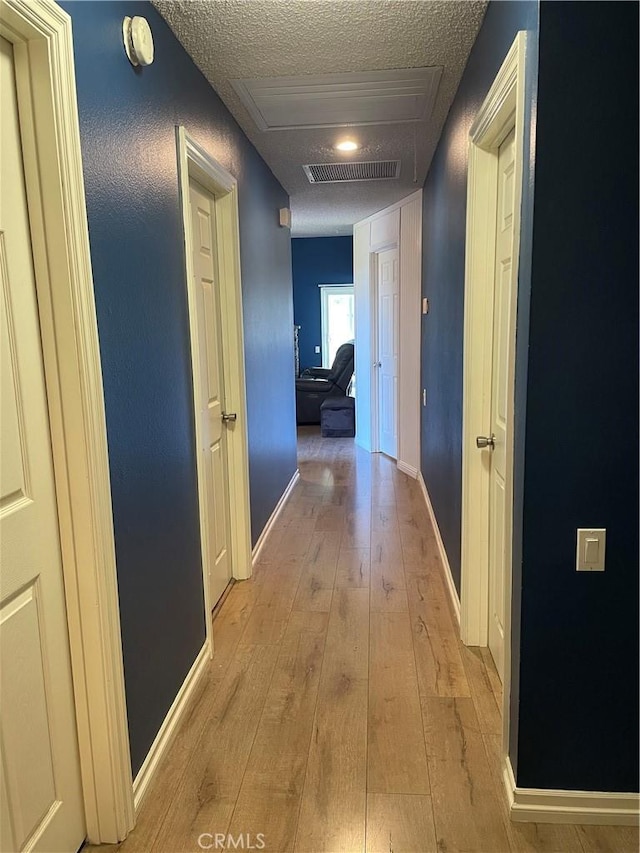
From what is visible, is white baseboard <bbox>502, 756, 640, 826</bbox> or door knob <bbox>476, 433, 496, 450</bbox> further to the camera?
door knob <bbox>476, 433, 496, 450</bbox>

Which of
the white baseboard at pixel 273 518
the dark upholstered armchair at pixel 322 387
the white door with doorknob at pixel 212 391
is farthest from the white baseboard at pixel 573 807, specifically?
the dark upholstered armchair at pixel 322 387

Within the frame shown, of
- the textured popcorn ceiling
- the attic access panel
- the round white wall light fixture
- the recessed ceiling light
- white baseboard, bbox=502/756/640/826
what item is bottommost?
white baseboard, bbox=502/756/640/826

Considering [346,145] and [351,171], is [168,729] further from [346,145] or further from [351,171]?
[351,171]

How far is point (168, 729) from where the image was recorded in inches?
76.6

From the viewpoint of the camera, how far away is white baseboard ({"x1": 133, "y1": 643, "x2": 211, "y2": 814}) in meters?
1.72

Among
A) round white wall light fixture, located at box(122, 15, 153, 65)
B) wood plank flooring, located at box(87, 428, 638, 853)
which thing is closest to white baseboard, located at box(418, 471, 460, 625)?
wood plank flooring, located at box(87, 428, 638, 853)

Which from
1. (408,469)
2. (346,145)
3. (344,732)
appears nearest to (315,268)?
(408,469)

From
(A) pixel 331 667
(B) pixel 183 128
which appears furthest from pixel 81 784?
(B) pixel 183 128

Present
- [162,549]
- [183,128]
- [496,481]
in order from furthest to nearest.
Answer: [496,481], [183,128], [162,549]

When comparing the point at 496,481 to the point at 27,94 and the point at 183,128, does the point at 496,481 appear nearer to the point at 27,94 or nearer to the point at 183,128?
the point at 183,128

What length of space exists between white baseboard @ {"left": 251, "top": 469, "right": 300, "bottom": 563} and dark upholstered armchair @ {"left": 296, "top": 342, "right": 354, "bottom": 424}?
8.85ft

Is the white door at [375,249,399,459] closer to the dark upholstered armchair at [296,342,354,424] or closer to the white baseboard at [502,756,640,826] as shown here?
the dark upholstered armchair at [296,342,354,424]

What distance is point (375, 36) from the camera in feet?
7.21

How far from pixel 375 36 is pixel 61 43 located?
53.0 inches
